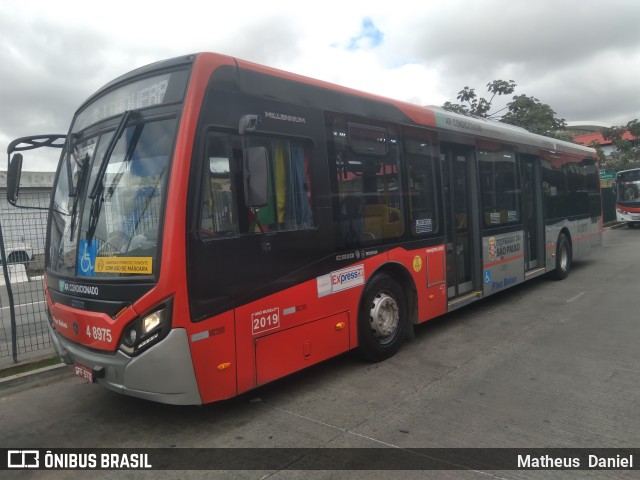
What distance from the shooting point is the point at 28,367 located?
555 cm

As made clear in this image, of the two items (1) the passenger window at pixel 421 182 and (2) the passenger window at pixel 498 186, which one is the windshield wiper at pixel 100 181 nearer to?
(1) the passenger window at pixel 421 182

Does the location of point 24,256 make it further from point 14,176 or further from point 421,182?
point 421,182

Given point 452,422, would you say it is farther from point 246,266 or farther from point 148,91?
point 148,91

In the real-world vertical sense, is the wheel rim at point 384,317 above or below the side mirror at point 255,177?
A: below

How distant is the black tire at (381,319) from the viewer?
5.09m

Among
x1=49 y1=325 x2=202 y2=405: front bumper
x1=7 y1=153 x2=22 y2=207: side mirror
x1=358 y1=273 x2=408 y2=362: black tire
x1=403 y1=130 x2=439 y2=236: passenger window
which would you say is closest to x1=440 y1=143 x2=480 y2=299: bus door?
x1=403 y1=130 x2=439 y2=236: passenger window

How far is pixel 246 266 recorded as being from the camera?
3838 mm

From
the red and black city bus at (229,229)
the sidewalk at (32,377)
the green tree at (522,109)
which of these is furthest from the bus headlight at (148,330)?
the green tree at (522,109)

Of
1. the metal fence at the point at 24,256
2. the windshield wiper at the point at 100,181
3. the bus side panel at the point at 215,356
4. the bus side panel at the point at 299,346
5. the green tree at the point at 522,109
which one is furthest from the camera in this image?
the green tree at the point at 522,109

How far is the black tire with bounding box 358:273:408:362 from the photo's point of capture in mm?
5090

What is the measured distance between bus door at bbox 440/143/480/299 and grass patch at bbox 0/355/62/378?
537 cm

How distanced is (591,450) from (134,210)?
384 cm

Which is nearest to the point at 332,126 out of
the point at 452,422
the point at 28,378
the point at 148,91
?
the point at 148,91

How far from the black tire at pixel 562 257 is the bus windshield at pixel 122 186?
8.94 metres
